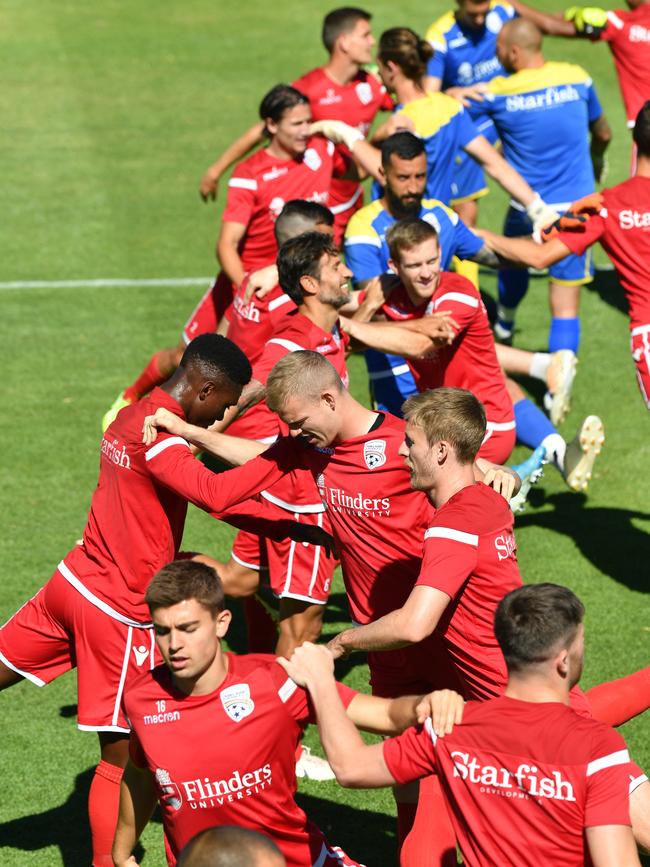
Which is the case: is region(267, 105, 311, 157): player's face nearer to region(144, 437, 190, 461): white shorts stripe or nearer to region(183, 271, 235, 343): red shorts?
region(183, 271, 235, 343): red shorts

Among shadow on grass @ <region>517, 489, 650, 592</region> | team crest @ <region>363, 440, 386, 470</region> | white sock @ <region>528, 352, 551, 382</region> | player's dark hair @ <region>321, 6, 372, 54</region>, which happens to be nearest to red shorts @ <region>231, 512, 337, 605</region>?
team crest @ <region>363, 440, 386, 470</region>

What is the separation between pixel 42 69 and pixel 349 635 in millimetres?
17926

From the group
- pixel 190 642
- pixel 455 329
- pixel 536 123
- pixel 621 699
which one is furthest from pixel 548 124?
pixel 190 642

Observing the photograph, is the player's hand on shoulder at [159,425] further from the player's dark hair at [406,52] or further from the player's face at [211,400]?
the player's dark hair at [406,52]

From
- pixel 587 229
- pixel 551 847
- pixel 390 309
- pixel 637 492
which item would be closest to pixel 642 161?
pixel 587 229

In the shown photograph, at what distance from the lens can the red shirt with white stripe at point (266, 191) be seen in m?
10.3

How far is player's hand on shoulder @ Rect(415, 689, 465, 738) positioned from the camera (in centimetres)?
434

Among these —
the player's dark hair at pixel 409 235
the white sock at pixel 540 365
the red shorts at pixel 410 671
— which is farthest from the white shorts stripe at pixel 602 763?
the white sock at pixel 540 365

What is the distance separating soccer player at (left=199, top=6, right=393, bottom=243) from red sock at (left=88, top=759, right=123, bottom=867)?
23.7 ft

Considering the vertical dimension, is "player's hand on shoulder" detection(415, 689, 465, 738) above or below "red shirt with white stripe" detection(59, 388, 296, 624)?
above

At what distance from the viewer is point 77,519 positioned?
9.75 meters

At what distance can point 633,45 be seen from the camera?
13.1 meters

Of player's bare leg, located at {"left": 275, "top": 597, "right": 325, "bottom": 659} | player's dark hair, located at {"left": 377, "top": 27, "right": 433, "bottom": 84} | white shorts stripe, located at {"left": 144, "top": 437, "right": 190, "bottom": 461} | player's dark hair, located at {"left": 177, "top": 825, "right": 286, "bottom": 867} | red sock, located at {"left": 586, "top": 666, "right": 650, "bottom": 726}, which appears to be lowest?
player's bare leg, located at {"left": 275, "top": 597, "right": 325, "bottom": 659}

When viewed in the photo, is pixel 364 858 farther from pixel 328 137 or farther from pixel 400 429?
pixel 328 137
